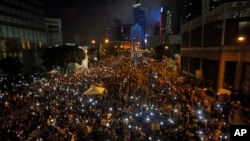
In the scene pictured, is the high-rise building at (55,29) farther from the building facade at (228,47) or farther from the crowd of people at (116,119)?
the crowd of people at (116,119)

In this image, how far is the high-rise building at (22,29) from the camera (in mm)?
51744

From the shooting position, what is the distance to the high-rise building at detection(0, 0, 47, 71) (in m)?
51.7

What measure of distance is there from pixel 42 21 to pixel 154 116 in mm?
63280

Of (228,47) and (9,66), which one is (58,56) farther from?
(228,47)

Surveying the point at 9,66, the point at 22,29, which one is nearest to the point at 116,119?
the point at 9,66

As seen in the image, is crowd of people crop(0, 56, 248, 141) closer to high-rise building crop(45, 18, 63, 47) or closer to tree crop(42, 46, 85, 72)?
tree crop(42, 46, 85, 72)

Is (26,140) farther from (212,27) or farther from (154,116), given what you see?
(212,27)

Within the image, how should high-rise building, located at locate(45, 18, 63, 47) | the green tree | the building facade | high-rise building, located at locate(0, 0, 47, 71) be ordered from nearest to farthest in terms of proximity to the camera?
the building facade < the green tree < high-rise building, located at locate(0, 0, 47, 71) < high-rise building, located at locate(45, 18, 63, 47)

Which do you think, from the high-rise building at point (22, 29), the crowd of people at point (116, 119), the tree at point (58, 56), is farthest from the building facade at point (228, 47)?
the high-rise building at point (22, 29)

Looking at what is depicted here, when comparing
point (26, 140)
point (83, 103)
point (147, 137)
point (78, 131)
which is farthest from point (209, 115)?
point (26, 140)

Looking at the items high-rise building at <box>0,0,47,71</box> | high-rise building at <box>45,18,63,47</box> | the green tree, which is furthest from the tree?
high-rise building at <box>45,18,63,47</box>

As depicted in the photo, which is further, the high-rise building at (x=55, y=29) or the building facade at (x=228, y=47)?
the high-rise building at (x=55, y=29)

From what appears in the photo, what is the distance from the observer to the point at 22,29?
2351 inches

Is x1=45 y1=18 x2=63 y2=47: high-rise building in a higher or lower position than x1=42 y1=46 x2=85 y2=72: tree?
higher
